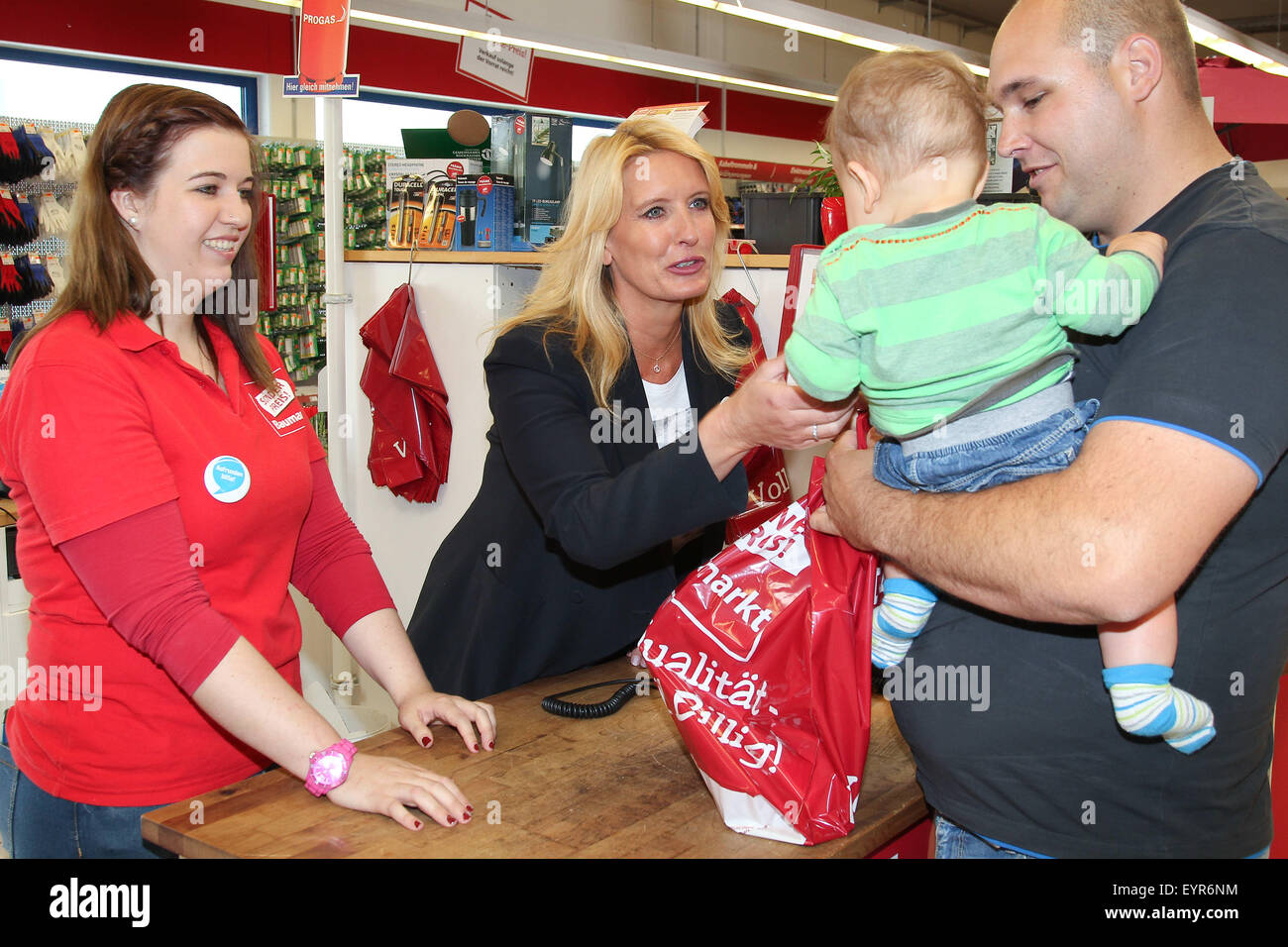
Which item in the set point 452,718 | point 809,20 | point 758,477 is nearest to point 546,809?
point 452,718

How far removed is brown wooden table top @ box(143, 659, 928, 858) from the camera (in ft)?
4.70

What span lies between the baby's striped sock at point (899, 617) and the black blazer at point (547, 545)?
1.20 feet

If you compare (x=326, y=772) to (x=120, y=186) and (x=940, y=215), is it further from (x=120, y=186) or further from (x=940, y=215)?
(x=940, y=215)

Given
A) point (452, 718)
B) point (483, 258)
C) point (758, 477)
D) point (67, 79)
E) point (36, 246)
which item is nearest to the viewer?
point (452, 718)

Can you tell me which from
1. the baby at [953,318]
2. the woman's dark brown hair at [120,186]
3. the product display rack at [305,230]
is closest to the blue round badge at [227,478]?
the woman's dark brown hair at [120,186]

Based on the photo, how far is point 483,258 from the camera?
405 cm

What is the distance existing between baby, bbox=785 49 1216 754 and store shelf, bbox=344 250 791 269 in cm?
213

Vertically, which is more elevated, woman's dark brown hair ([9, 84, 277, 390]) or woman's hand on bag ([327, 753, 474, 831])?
woman's dark brown hair ([9, 84, 277, 390])

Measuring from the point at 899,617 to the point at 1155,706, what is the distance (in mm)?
358

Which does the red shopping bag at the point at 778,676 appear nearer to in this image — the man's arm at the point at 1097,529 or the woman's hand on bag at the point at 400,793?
the man's arm at the point at 1097,529

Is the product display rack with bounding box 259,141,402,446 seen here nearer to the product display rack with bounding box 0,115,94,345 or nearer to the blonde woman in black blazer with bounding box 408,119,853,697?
the product display rack with bounding box 0,115,94,345

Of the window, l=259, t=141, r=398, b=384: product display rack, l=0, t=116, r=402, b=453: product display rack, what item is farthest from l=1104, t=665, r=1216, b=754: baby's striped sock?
the window
